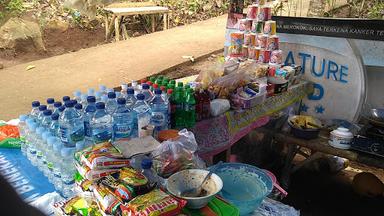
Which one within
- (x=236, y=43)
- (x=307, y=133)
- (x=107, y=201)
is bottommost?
(x=307, y=133)

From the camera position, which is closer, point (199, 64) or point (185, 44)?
point (199, 64)

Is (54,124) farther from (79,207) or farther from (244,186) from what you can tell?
(244,186)

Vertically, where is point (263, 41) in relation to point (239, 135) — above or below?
above

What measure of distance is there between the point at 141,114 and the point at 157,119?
6.9 inches

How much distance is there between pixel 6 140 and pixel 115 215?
1282 millimetres

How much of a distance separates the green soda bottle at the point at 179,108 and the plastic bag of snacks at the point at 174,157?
57cm

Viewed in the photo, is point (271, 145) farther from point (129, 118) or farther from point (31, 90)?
point (31, 90)

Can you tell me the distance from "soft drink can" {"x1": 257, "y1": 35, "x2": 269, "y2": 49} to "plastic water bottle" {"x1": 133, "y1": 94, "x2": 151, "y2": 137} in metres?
1.76

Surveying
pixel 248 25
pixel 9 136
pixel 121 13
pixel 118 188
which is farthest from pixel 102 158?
pixel 121 13

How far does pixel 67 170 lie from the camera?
6.34ft

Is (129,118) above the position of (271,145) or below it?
above

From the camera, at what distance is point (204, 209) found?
5.36 ft

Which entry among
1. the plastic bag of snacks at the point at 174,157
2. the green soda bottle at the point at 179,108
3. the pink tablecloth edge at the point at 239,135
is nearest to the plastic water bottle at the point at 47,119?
the plastic bag of snacks at the point at 174,157

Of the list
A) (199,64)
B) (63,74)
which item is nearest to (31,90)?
(63,74)
